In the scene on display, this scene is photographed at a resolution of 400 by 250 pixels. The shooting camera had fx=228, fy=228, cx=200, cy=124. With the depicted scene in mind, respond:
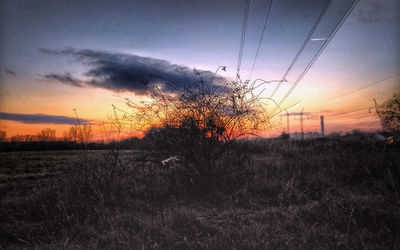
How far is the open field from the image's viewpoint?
2990mm

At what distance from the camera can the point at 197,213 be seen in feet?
12.9

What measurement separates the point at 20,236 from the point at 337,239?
472 cm

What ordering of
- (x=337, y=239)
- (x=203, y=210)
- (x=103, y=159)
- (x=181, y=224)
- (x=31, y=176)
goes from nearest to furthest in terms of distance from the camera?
(x=337, y=239) < (x=181, y=224) < (x=203, y=210) < (x=103, y=159) < (x=31, y=176)

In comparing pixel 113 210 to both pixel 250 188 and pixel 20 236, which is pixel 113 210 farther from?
pixel 250 188

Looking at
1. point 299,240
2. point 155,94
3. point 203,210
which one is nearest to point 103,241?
point 203,210

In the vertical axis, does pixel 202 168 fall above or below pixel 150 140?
below

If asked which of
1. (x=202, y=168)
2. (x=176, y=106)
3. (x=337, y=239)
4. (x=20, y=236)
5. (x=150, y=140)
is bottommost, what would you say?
(x=20, y=236)

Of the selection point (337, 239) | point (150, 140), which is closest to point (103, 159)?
point (150, 140)

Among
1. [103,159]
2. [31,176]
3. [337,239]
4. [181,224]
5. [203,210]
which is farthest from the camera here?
[31,176]

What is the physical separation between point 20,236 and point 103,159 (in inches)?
82.8

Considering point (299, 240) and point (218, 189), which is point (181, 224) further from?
point (218, 189)

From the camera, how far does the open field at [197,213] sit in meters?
2.99

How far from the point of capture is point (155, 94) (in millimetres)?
5520

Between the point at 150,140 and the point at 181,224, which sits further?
the point at 150,140
